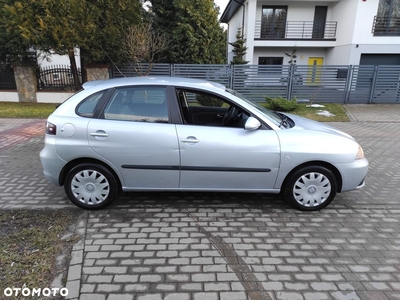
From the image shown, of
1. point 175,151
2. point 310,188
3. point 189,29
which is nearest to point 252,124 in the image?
point 175,151

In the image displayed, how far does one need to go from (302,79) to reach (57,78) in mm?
10986

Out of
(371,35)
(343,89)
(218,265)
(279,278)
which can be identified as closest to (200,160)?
(218,265)

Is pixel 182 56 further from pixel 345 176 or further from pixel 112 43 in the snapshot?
pixel 345 176

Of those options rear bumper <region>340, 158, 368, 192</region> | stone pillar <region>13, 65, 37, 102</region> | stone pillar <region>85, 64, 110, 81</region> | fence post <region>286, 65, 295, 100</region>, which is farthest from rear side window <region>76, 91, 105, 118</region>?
stone pillar <region>13, 65, 37, 102</region>

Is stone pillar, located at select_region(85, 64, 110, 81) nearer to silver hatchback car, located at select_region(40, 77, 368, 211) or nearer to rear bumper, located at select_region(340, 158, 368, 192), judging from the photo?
silver hatchback car, located at select_region(40, 77, 368, 211)

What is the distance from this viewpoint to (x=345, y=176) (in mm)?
3582

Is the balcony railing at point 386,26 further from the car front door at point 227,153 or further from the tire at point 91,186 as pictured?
the tire at point 91,186

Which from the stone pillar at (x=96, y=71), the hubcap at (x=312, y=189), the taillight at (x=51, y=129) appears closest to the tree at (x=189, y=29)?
the stone pillar at (x=96, y=71)

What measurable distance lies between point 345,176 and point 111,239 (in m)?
2.84

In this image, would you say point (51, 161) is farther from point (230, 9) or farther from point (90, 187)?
point (230, 9)

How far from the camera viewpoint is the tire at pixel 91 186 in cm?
354

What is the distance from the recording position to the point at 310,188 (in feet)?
11.8

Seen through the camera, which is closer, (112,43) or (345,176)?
(345,176)

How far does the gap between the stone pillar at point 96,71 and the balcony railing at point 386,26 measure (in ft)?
49.3
